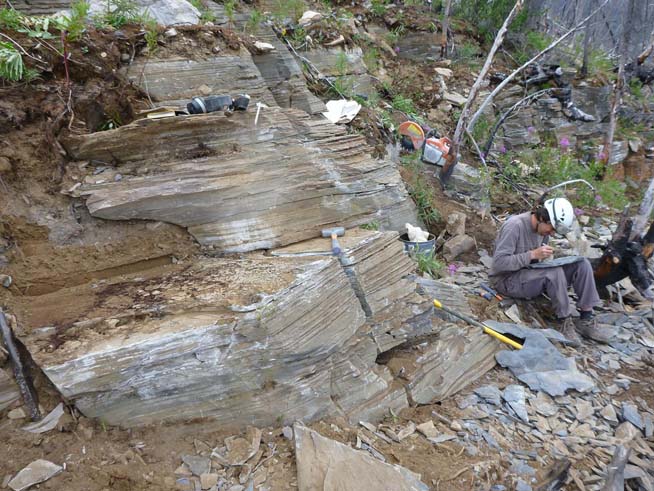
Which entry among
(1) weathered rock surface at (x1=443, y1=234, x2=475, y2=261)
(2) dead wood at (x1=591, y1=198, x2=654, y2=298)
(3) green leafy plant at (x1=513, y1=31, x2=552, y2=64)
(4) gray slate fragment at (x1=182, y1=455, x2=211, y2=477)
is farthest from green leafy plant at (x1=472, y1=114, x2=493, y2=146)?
(4) gray slate fragment at (x1=182, y1=455, x2=211, y2=477)

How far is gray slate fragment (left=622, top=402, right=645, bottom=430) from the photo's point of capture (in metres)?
3.77

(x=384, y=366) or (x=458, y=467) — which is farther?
(x=384, y=366)

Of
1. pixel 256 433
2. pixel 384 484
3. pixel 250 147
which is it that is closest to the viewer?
pixel 384 484

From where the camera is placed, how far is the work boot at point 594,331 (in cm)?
489

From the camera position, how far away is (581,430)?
11.9 ft

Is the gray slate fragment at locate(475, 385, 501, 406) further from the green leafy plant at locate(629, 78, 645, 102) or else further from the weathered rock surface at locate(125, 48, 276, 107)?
the green leafy plant at locate(629, 78, 645, 102)

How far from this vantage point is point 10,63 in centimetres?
352

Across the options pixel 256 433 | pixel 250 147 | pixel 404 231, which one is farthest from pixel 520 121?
pixel 256 433

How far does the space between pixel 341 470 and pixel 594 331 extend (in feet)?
12.2

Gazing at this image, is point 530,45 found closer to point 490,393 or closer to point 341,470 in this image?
point 490,393

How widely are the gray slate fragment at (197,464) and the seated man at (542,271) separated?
12.0 feet

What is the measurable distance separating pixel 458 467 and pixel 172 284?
7.99ft

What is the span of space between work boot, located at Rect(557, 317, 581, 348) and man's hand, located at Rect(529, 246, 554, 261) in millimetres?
771

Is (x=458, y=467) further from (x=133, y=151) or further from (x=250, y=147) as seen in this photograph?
(x=133, y=151)
